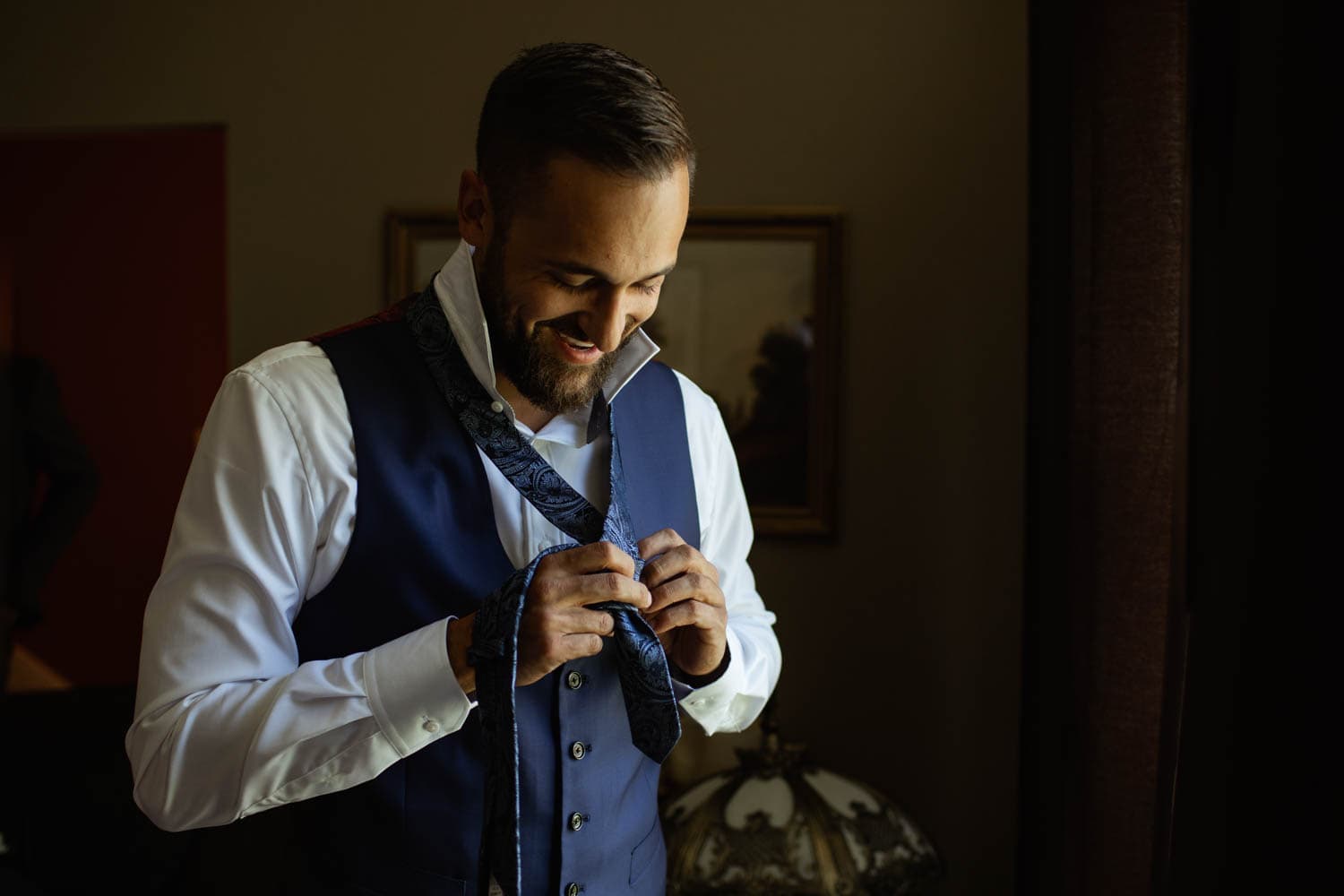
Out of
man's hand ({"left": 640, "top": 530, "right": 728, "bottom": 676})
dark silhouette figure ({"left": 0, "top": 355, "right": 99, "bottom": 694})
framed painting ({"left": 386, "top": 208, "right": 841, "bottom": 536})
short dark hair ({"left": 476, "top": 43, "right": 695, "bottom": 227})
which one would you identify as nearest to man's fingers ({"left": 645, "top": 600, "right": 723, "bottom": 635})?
man's hand ({"left": 640, "top": 530, "right": 728, "bottom": 676})

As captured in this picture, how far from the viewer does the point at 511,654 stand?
3.42 ft

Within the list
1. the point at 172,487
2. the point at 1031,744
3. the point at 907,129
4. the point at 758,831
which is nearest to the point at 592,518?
the point at 758,831

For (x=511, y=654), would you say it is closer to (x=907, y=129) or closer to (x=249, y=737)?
(x=249, y=737)

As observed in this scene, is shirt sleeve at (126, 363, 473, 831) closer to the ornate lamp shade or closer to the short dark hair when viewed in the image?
the short dark hair

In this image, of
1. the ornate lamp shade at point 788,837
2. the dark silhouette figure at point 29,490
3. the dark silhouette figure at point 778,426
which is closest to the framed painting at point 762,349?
the dark silhouette figure at point 778,426

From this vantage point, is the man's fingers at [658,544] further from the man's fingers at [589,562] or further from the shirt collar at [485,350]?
the shirt collar at [485,350]

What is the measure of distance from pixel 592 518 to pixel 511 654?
0.24 meters

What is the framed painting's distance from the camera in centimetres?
265

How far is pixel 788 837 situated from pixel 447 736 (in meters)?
1.15

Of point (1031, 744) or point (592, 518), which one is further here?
point (1031, 744)

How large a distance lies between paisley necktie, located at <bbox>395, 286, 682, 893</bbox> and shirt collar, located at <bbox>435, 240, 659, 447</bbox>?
0.04ft

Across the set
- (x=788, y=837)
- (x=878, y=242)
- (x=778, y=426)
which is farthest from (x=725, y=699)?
(x=878, y=242)

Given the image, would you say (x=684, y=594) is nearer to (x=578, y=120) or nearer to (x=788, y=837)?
(x=578, y=120)

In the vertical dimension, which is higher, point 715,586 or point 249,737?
point 715,586
